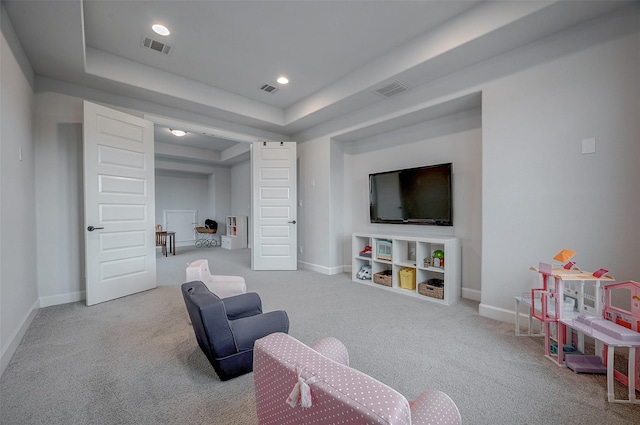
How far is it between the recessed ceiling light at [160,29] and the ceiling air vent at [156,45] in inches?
7.8

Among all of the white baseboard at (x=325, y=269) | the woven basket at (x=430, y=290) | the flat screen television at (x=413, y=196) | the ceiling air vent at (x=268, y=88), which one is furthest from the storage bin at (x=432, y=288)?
the ceiling air vent at (x=268, y=88)

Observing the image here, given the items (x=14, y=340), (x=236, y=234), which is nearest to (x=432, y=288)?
(x=14, y=340)

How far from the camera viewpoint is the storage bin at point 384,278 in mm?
3869

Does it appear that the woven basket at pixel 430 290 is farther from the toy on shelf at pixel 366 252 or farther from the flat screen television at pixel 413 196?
the toy on shelf at pixel 366 252

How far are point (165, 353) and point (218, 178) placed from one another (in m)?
7.60

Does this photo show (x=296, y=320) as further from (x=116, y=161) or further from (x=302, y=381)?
(x=116, y=161)

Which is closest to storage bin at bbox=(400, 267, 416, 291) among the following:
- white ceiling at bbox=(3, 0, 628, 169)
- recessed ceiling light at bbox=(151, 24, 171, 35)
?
white ceiling at bbox=(3, 0, 628, 169)

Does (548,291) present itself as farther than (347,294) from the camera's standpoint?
No

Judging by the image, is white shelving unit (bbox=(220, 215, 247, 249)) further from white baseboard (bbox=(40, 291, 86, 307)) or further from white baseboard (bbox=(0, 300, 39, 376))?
white baseboard (bbox=(0, 300, 39, 376))

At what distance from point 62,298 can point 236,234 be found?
4.86 m

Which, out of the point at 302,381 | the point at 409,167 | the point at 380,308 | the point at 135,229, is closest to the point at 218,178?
the point at 135,229

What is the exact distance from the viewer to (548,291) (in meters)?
2.10

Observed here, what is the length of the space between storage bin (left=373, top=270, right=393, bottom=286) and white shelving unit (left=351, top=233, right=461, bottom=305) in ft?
0.16

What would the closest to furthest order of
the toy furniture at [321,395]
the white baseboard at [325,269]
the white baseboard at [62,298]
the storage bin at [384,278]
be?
the toy furniture at [321,395] < the white baseboard at [62,298] < the storage bin at [384,278] < the white baseboard at [325,269]
